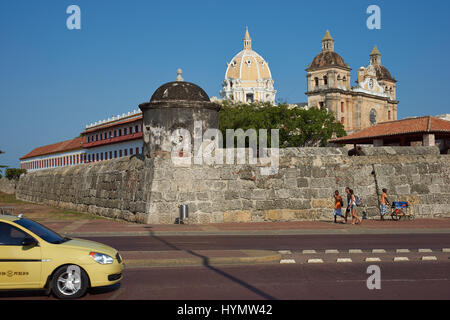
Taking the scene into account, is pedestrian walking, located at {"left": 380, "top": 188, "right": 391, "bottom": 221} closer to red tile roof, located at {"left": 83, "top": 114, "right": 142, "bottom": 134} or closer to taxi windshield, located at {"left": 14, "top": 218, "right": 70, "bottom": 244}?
taxi windshield, located at {"left": 14, "top": 218, "right": 70, "bottom": 244}

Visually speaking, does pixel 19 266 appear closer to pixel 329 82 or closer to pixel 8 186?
pixel 8 186

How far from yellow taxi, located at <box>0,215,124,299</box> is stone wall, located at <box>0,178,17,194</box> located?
58977 mm

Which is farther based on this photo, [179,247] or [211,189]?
[211,189]

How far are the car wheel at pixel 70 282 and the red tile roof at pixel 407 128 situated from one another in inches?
1155

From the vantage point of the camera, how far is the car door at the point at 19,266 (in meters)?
7.53

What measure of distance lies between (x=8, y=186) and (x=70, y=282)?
61.6 m

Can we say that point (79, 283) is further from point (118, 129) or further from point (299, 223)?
point (118, 129)

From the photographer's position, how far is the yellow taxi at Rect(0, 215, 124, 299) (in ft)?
24.8

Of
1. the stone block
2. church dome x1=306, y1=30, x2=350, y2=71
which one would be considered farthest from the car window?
church dome x1=306, y1=30, x2=350, y2=71

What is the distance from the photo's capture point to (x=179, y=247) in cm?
1388

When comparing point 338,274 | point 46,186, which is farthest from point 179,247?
point 46,186

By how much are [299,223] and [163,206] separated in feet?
17.7

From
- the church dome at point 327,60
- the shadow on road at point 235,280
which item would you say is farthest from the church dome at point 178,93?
the church dome at point 327,60

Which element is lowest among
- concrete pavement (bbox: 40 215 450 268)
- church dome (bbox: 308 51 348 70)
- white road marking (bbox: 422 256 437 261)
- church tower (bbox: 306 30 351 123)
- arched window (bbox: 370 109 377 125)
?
white road marking (bbox: 422 256 437 261)
